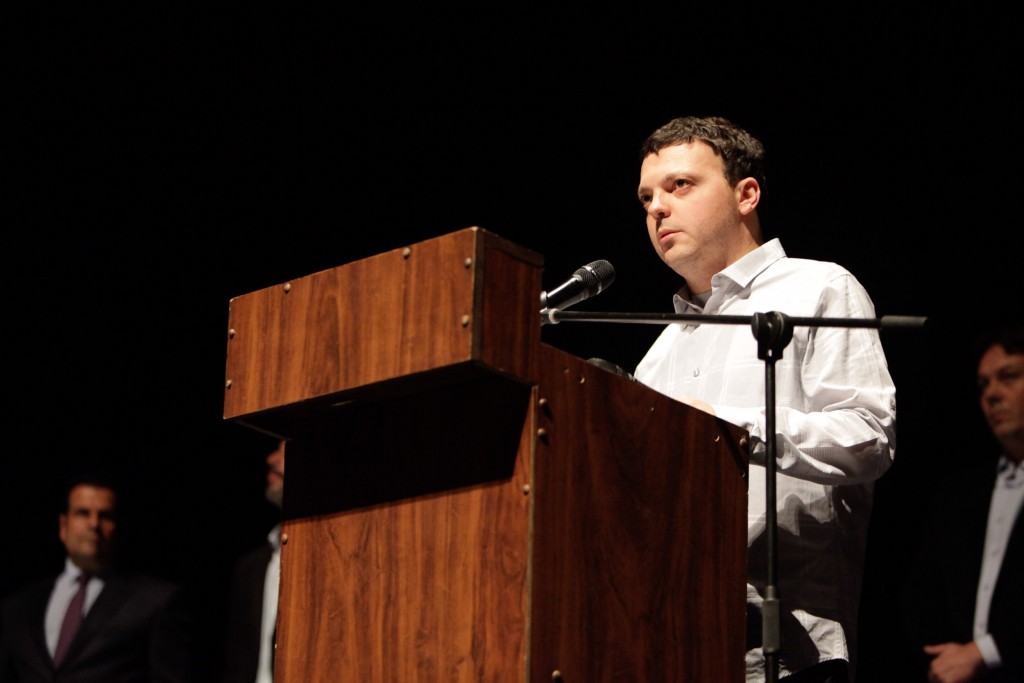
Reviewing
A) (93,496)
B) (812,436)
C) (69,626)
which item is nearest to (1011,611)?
(812,436)

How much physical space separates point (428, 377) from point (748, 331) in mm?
927

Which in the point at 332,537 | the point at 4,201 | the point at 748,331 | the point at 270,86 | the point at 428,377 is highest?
the point at 270,86

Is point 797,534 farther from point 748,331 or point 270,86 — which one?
point 270,86

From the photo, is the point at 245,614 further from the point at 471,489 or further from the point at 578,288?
the point at 471,489

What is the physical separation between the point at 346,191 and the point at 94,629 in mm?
2061

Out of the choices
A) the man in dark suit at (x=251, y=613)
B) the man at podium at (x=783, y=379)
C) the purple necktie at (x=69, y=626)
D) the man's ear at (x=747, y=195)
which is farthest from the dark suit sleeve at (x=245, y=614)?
the man's ear at (x=747, y=195)

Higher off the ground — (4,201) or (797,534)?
(4,201)

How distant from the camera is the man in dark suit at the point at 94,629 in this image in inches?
202

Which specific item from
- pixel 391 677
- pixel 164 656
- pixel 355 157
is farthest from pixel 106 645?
pixel 391 677

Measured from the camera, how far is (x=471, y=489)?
155 centimetres

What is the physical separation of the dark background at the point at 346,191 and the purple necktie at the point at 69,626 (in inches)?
19.5

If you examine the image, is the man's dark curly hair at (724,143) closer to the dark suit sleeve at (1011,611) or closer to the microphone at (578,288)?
the microphone at (578,288)

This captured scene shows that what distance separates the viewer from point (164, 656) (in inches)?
202

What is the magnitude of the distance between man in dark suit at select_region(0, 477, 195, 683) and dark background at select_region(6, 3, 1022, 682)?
1.27ft
